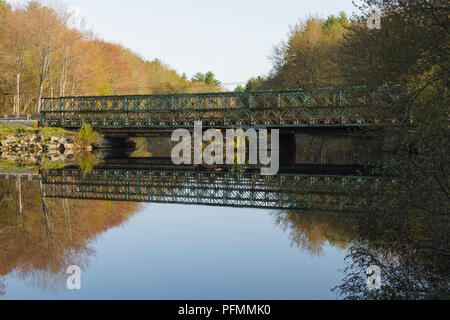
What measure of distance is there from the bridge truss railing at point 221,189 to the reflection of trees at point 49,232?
1514 mm

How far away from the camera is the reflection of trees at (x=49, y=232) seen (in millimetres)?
6590

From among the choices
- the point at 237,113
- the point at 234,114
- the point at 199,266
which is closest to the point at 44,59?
the point at 234,114

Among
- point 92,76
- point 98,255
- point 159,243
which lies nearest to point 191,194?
point 159,243

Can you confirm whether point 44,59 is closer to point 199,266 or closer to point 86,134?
point 86,134

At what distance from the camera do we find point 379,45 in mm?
9234

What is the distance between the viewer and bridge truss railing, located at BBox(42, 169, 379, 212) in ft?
41.8

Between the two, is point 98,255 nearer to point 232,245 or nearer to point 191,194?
point 232,245

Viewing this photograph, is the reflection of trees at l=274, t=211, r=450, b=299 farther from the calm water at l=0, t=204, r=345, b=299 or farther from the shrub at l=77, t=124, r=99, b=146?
the shrub at l=77, t=124, r=99, b=146

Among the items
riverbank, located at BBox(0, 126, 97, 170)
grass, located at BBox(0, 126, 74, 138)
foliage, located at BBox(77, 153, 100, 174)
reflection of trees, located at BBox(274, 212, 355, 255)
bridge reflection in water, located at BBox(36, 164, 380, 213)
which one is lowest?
reflection of trees, located at BBox(274, 212, 355, 255)

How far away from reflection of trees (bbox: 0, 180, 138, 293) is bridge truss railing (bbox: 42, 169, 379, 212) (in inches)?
59.6

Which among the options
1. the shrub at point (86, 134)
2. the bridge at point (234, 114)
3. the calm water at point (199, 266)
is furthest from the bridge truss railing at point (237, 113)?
the calm water at point (199, 266)

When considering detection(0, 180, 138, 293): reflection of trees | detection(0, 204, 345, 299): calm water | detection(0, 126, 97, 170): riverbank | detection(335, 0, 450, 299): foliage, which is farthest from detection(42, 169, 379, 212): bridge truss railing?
detection(0, 126, 97, 170): riverbank

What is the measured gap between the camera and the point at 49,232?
895cm

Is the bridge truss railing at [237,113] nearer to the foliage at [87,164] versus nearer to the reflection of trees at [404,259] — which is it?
the foliage at [87,164]
